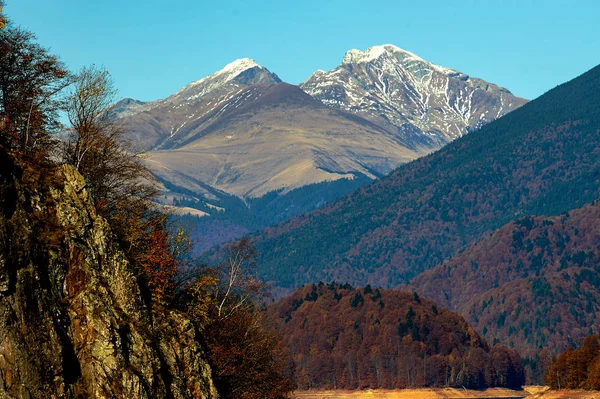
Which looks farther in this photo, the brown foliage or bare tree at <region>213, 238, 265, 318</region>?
bare tree at <region>213, 238, 265, 318</region>

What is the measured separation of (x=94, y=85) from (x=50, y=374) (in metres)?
19.7

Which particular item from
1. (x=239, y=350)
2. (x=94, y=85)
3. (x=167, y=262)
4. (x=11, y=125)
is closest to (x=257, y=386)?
(x=239, y=350)

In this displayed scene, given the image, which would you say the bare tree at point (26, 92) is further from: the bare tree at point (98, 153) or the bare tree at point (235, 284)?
the bare tree at point (235, 284)

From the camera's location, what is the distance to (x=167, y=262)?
192 ft

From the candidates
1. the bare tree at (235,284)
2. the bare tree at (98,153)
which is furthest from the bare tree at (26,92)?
the bare tree at (235,284)

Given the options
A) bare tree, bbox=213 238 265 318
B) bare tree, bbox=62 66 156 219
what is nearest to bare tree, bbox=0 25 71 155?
bare tree, bbox=62 66 156 219

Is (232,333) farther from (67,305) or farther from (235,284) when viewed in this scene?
(67,305)

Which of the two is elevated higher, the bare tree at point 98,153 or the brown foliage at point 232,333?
the bare tree at point 98,153

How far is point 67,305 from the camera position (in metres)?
45.2

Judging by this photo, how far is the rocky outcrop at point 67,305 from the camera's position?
40438mm

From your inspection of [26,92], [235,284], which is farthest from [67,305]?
[235,284]

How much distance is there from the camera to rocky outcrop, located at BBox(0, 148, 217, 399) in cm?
4044

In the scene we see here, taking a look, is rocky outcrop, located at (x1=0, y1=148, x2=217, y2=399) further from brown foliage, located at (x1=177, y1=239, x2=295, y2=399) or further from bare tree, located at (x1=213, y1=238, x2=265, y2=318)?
bare tree, located at (x1=213, y1=238, x2=265, y2=318)

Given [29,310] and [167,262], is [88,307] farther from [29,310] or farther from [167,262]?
[167,262]
